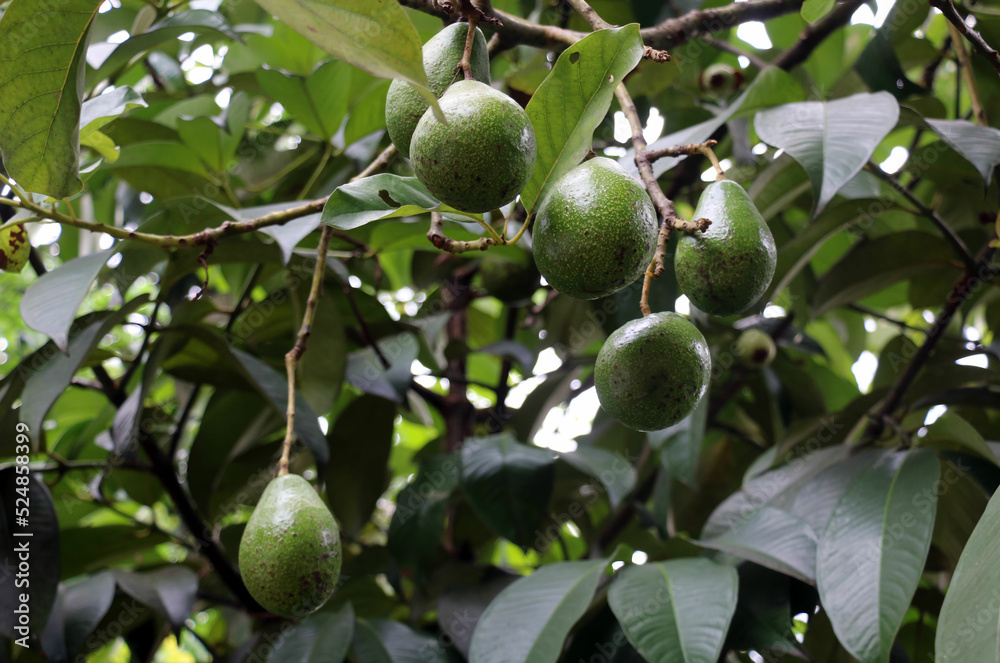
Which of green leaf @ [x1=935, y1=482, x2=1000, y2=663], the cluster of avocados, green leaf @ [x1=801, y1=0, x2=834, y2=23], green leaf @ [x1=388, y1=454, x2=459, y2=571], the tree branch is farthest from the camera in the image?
green leaf @ [x1=388, y1=454, x2=459, y2=571]

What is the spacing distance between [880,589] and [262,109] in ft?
5.37

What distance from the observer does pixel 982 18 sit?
1058 millimetres

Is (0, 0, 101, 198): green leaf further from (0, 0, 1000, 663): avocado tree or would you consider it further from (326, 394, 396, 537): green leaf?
(326, 394, 396, 537): green leaf

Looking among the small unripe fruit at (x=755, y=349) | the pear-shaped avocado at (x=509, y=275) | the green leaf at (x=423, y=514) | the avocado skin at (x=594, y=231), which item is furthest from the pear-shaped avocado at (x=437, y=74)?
the small unripe fruit at (x=755, y=349)

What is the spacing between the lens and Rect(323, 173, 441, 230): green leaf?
1.99 ft

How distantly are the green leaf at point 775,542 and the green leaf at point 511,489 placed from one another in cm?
25

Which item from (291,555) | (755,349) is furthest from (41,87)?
(755,349)

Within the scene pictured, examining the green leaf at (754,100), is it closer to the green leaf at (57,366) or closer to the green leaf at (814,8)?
the green leaf at (814,8)

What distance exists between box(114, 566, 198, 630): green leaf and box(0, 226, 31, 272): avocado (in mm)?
514

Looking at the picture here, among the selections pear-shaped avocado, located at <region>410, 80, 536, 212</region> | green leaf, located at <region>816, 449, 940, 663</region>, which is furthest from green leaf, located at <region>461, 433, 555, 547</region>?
pear-shaped avocado, located at <region>410, 80, 536, 212</region>

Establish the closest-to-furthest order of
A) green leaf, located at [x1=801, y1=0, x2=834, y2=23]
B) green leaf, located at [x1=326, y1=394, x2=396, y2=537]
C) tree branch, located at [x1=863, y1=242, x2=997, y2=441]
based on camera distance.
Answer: green leaf, located at [x1=801, y1=0, x2=834, y2=23] → tree branch, located at [x1=863, y1=242, x2=997, y2=441] → green leaf, located at [x1=326, y1=394, x2=396, y2=537]

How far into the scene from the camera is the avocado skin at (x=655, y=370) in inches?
23.8

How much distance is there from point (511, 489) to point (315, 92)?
0.69 meters

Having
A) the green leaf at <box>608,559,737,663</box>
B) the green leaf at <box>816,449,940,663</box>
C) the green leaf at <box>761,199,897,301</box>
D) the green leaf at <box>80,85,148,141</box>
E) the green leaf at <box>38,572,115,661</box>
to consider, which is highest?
the green leaf at <box>80,85,148,141</box>
